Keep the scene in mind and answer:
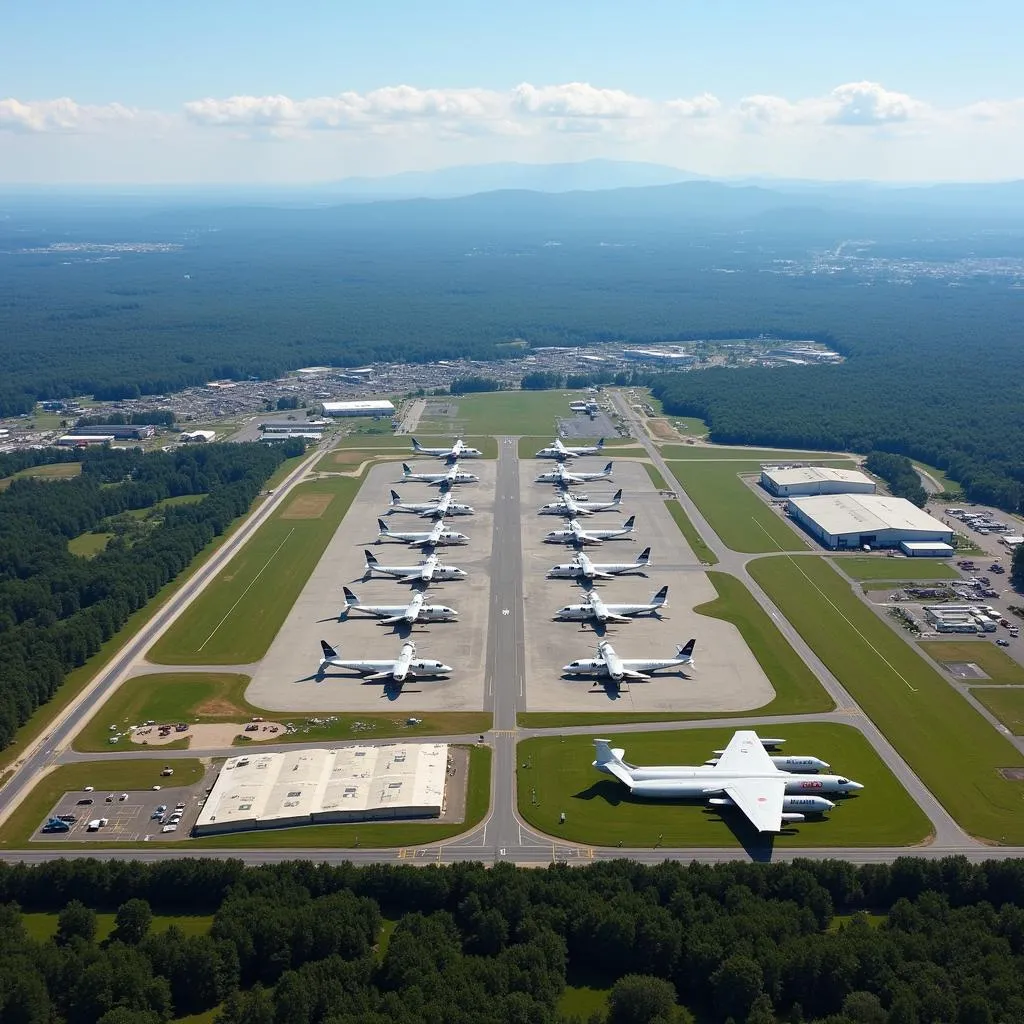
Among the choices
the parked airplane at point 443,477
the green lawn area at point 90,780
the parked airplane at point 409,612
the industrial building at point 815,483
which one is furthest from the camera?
the parked airplane at point 443,477

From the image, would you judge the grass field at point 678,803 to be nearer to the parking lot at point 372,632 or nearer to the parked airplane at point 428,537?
the parking lot at point 372,632

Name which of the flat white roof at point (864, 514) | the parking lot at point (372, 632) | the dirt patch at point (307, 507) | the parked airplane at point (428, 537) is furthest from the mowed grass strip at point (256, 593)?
the flat white roof at point (864, 514)

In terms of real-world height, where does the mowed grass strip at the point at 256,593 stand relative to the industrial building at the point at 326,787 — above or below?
below

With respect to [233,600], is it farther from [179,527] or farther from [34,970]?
[34,970]

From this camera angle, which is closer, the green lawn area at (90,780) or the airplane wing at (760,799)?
the airplane wing at (760,799)

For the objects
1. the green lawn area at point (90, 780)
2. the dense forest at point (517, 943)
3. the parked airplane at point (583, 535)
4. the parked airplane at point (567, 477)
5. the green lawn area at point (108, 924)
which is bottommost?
the parked airplane at point (567, 477)

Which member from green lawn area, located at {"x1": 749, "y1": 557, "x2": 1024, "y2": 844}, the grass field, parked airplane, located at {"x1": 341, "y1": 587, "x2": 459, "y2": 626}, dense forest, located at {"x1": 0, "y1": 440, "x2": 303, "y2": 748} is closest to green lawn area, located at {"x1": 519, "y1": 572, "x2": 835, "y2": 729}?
the grass field

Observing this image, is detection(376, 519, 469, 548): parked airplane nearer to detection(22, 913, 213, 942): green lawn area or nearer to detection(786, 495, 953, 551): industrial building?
detection(786, 495, 953, 551): industrial building
